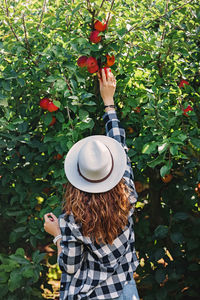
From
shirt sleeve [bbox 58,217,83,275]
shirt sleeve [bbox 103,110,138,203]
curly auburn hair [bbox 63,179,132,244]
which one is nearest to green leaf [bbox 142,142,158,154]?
shirt sleeve [bbox 103,110,138,203]

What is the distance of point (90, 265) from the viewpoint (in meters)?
1.67

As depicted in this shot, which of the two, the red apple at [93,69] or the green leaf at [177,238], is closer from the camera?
the red apple at [93,69]

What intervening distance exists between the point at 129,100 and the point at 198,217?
1.12m

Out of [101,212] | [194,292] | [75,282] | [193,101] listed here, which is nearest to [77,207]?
[101,212]

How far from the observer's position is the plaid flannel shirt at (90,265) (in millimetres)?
1600

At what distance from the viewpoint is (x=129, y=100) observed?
223cm

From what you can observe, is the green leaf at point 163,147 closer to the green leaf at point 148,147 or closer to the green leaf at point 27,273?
the green leaf at point 148,147

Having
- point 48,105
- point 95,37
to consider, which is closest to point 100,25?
point 95,37

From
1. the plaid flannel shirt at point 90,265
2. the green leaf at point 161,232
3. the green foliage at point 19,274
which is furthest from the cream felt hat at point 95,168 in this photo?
the green leaf at point 161,232

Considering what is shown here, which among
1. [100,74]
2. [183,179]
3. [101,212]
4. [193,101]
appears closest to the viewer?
[101,212]

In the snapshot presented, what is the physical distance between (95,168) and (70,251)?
0.36 meters

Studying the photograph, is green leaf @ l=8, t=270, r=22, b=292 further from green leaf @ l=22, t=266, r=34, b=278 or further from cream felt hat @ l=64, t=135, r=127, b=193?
cream felt hat @ l=64, t=135, r=127, b=193

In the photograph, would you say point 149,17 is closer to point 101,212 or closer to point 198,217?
point 101,212

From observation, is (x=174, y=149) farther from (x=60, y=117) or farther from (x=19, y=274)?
(x=19, y=274)
